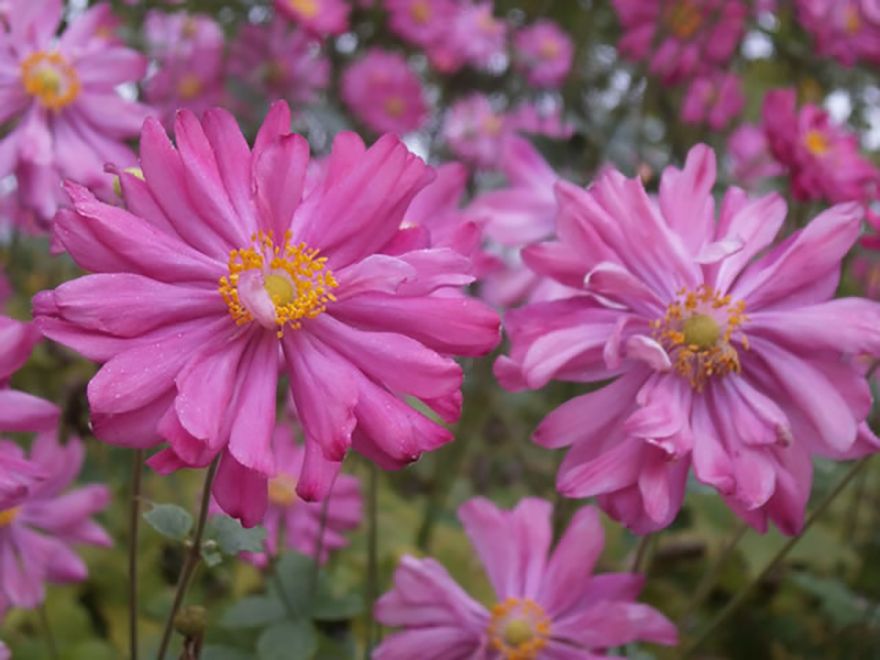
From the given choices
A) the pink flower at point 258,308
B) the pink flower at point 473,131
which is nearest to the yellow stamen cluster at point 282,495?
the pink flower at point 258,308

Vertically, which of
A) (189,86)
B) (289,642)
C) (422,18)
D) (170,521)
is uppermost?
(422,18)

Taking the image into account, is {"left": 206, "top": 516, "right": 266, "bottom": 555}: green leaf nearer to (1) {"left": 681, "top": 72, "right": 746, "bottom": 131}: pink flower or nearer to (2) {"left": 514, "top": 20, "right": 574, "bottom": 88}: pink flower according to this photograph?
(1) {"left": 681, "top": 72, "right": 746, "bottom": 131}: pink flower

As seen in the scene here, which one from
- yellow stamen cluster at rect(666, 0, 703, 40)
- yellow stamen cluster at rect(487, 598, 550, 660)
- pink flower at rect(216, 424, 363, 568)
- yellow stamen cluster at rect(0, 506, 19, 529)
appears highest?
yellow stamen cluster at rect(666, 0, 703, 40)

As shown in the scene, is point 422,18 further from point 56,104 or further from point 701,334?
point 701,334

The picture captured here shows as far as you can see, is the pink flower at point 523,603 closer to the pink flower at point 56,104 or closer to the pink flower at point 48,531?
the pink flower at point 48,531

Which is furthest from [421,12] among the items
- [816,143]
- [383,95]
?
[816,143]

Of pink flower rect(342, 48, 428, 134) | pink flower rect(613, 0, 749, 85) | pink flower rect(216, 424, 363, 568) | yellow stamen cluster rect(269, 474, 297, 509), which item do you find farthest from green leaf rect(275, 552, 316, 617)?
pink flower rect(342, 48, 428, 134)
